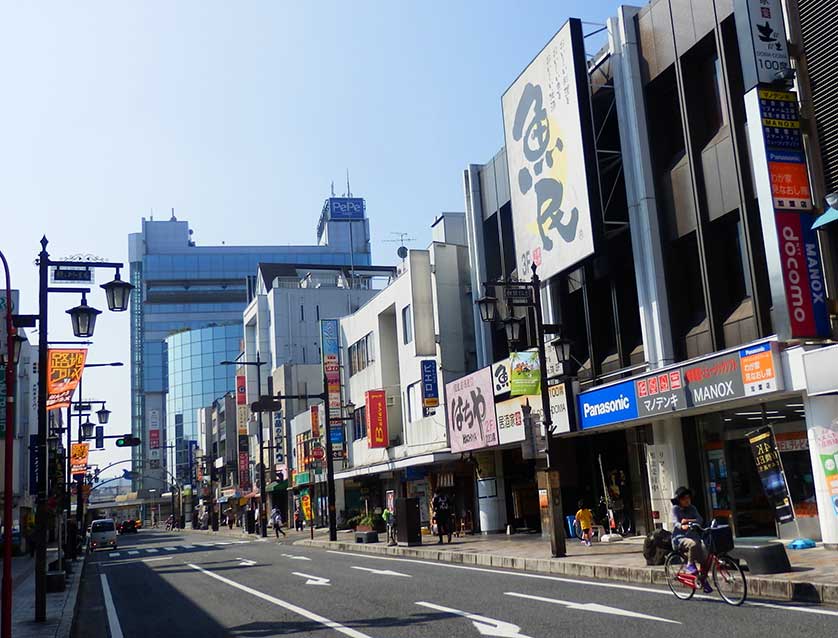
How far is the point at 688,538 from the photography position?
13109mm

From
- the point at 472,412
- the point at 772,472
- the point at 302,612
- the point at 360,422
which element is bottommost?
the point at 302,612

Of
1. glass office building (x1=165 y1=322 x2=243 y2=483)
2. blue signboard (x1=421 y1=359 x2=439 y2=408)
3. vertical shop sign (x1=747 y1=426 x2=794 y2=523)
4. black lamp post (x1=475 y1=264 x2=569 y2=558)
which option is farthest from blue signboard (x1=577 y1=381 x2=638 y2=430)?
glass office building (x1=165 y1=322 x2=243 y2=483)

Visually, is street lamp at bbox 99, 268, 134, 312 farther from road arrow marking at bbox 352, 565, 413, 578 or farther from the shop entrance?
the shop entrance

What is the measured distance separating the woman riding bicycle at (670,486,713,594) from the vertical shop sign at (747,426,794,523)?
638 cm

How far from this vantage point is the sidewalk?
14.1 meters

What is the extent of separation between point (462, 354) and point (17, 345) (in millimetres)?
24731

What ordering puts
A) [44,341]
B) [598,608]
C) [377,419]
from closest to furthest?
[598,608] → [44,341] → [377,419]

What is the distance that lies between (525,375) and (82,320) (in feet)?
46.3

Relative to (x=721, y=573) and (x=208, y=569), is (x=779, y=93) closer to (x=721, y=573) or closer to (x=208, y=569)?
(x=721, y=573)

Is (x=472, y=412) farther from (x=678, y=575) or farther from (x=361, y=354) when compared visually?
(x=678, y=575)

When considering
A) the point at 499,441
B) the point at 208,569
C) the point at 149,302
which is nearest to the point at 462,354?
the point at 499,441

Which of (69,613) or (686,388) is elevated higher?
(686,388)

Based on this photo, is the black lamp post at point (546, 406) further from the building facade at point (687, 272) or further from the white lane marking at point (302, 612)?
the white lane marking at point (302, 612)

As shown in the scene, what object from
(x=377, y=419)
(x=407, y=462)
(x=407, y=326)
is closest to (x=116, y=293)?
(x=407, y=462)
